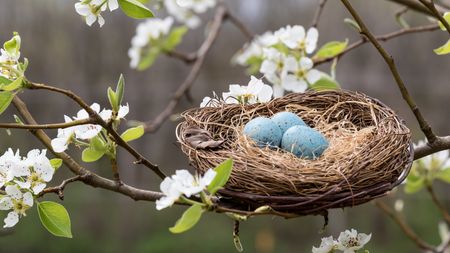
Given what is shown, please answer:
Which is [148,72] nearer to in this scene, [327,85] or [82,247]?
[82,247]

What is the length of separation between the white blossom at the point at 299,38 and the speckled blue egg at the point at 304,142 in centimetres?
16

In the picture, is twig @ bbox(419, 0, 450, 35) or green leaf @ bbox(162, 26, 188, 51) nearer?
twig @ bbox(419, 0, 450, 35)

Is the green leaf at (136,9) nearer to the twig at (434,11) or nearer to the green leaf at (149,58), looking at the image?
the twig at (434,11)

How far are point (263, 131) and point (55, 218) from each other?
1.38 feet

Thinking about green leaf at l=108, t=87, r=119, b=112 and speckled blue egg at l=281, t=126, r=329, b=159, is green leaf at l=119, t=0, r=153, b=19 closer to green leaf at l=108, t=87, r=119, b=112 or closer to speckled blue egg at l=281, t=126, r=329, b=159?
green leaf at l=108, t=87, r=119, b=112

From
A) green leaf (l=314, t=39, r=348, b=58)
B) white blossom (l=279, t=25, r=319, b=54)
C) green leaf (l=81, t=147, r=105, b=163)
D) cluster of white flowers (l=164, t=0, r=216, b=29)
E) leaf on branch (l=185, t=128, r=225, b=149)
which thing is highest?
cluster of white flowers (l=164, t=0, r=216, b=29)

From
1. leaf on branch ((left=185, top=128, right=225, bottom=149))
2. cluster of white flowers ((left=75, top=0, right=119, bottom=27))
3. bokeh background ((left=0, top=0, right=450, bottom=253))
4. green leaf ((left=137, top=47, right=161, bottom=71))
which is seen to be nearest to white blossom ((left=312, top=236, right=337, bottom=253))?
leaf on branch ((left=185, top=128, right=225, bottom=149))

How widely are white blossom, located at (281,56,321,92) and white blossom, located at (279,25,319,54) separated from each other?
2 centimetres

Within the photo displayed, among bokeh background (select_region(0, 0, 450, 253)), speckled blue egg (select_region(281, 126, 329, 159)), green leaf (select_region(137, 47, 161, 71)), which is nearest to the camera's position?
speckled blue egg (select_region(281, 126, 329, 159))

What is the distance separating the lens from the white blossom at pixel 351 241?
0.94 m

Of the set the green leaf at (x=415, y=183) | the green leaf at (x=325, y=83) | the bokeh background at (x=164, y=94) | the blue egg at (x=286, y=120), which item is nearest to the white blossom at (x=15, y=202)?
the blue egg at (x=286, y=120)

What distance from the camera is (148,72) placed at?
3.79 m

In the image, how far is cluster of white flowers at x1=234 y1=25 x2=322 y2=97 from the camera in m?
1.29

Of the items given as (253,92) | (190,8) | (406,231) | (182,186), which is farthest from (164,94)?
(182,186)
